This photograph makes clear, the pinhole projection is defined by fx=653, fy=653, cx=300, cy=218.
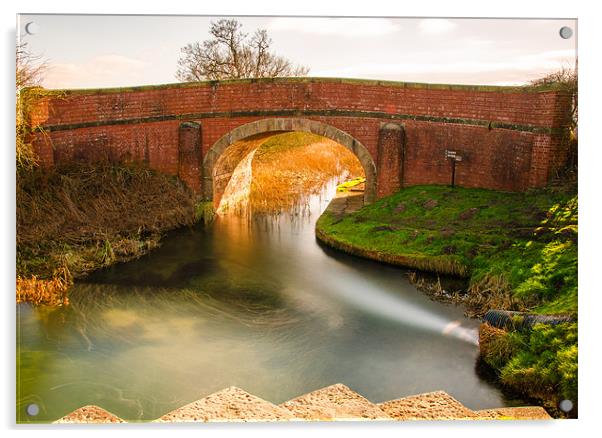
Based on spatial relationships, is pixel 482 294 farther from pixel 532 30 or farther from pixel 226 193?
pixel 226 193

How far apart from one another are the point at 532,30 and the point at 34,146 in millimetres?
9616

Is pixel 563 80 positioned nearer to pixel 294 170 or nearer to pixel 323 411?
pixel 323 411

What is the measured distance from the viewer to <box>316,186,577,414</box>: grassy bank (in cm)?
712

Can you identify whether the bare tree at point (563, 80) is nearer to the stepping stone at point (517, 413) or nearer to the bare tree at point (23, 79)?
the stepping stone at point (517, 413)

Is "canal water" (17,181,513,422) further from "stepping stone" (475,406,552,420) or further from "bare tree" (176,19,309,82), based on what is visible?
"bare tree" (176,19,309,82)


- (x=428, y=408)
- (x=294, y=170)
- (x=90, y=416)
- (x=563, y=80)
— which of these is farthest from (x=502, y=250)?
(x=294, y=170)

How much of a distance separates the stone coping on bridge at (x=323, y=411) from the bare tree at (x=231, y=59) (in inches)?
179

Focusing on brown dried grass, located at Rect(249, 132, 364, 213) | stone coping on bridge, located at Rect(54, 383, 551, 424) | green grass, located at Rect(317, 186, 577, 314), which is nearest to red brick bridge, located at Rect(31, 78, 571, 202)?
green grass, located at Rect(317, 186, 577, 314)

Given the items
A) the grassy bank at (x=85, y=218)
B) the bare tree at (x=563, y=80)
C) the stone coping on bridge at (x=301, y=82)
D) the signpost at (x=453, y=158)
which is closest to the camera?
the bare tree at (x=563, y=80)

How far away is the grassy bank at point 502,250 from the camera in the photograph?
23.4 feet

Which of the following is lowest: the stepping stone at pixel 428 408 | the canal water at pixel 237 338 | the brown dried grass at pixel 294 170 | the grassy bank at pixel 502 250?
the stepping stone at pixel 428 408

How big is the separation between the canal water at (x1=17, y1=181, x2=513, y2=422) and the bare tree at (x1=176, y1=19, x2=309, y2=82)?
3703mm

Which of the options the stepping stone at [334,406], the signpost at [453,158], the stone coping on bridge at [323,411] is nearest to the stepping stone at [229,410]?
the stone coping on bridge at [323,411]

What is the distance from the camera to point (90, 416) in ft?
21.2
